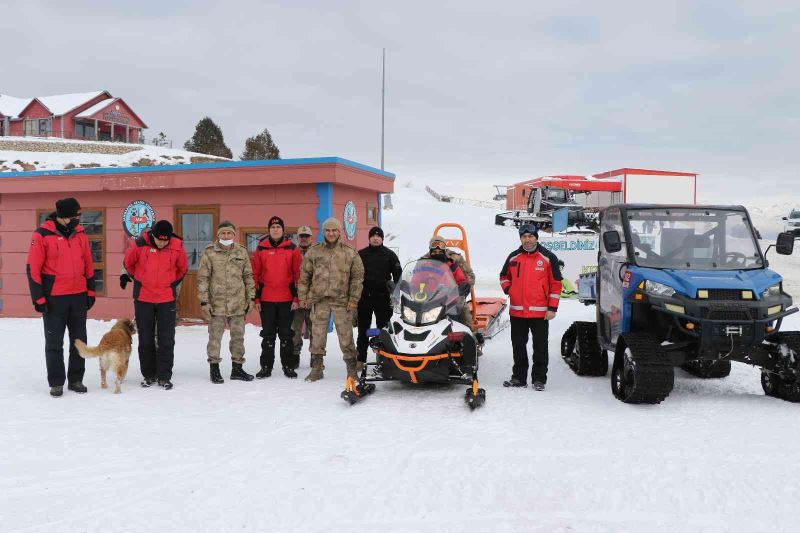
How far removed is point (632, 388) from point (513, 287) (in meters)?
1.49

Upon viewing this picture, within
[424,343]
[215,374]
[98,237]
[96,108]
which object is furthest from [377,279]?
[96,108]

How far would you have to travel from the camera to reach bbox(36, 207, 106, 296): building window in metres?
10.9

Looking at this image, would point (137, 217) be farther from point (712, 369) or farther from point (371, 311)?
point (712, 369)

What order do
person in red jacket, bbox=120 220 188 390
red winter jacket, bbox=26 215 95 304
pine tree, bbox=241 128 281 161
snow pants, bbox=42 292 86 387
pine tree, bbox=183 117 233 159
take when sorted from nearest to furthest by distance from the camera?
red winter jacket, bbox=26 215 95 304 → snow pants, bbox=42 292 86 387 → person in red jacket, bbox=120 220 188 390 → pine tree, bbox=241 128 281 161 → pine tree, bbox=183 117 233 159

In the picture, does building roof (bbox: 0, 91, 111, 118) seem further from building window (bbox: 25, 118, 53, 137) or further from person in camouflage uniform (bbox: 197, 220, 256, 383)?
person in camouflage uniform (bbox: 197, 220, 256, 383)

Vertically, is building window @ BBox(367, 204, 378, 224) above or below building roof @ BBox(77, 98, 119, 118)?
below

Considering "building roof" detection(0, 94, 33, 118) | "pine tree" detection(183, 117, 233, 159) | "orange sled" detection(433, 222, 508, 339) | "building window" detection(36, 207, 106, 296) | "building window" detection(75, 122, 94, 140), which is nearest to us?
"orange sled" detection(433, 222, 508, 339)

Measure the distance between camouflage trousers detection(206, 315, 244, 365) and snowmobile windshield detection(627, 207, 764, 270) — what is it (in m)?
4.14

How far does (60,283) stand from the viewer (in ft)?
19.6

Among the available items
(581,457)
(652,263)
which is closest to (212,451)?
(581,457)

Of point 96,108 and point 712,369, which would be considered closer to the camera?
point 712,369

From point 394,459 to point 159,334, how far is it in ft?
10.9

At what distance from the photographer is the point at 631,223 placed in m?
6.29

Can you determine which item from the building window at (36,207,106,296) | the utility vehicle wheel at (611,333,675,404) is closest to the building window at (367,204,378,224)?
the building window at (36,207,106,296)
